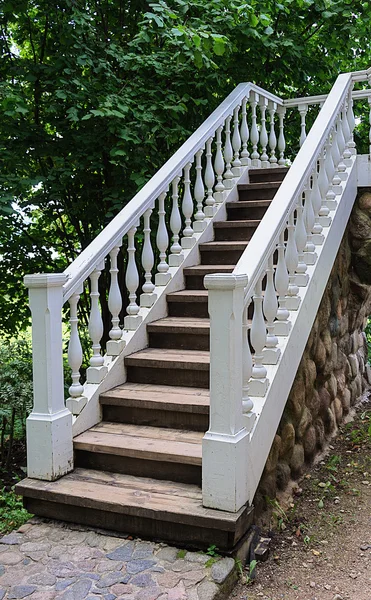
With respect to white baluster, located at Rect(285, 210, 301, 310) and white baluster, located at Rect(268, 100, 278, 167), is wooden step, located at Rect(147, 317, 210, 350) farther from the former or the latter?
white baluster, located at Rect(268, 100, 278, 167)

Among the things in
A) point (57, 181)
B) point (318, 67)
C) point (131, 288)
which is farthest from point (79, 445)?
point (318, 67)

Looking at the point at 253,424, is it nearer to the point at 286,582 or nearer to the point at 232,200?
the point at 286,582

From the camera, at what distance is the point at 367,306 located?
5762mm

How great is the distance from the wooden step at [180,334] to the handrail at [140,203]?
0.77 m

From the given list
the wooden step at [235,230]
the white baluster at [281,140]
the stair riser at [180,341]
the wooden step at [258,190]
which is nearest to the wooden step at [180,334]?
the stair riser at [180,341]

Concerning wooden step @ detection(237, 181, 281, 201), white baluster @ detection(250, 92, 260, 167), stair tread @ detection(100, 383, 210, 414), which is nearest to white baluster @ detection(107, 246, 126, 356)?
stair tread @ detection(100, 383, 210, 414)

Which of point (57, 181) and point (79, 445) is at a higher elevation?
point (57, 181)

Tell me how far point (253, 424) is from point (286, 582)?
0.74m

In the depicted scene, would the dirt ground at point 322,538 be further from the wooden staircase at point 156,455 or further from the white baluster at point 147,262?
the white baluster at point 147,262

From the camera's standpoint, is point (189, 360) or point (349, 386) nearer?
point (189, 360)

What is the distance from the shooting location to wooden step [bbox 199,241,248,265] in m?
4.61

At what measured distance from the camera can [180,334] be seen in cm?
394

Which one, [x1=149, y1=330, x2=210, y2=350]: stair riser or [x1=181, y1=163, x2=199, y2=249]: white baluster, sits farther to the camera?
[x1=181, y1=163, x2=199, y2=249]: white baluster

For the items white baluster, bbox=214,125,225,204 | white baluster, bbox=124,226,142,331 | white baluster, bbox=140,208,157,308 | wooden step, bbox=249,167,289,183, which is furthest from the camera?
wooden step, bbox=249,167,289,183
